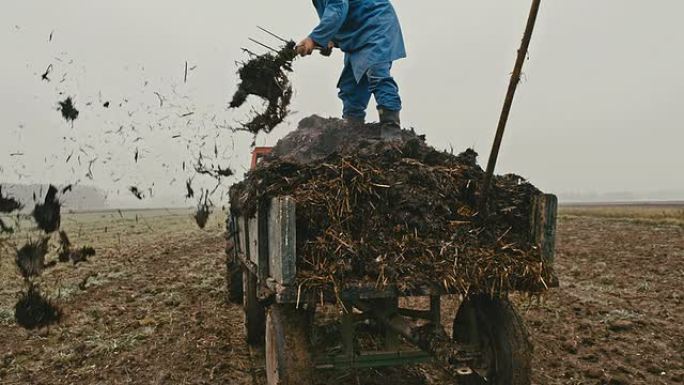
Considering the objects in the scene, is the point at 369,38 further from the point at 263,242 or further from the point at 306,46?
the point at 263,242

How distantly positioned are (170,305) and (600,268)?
23.8 feet

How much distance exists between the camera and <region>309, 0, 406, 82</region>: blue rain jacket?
5.12 meters

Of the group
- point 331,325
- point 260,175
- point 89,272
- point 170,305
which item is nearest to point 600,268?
point 331,325

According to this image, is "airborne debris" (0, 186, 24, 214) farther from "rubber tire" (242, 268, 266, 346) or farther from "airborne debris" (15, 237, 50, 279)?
"rubber tire" (242, 268, 266, 346)

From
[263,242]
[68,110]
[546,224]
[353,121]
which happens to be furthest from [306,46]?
[68,110]

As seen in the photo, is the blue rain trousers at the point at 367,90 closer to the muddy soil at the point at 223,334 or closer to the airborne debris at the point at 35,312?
the muddy soil at the point at 223,334

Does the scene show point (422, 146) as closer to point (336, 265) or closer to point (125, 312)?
point (336, 265)

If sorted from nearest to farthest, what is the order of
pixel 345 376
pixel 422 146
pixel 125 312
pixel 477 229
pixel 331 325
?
pixel 477 229
pixel 422 146
pixel 345 376
pixel 331 325
pixel 125 312

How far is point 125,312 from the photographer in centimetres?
724

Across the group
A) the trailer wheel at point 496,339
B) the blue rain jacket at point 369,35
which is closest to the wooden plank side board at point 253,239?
the trailer wheel at point 496,339

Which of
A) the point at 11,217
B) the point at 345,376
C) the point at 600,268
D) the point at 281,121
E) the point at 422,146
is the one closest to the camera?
the point at 422,146

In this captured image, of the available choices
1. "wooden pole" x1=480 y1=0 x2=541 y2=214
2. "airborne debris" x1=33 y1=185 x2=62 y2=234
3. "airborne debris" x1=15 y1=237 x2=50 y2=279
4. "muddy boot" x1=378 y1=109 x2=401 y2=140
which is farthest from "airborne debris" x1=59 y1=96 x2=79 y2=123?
→ "wooden pole" x1=480 y1=0 x2=541 y2=214

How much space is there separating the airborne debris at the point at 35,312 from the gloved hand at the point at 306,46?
4.47 meters

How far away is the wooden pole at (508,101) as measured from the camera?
10.1ft
